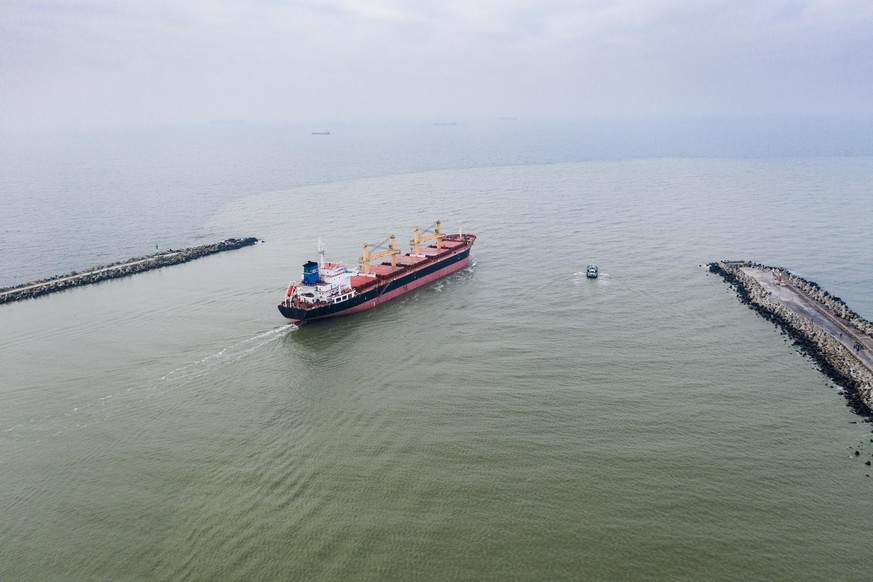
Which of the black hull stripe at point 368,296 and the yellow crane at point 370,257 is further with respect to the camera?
the yellow crane at point 370,257

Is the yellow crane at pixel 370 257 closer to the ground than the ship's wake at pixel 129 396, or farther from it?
farther from it

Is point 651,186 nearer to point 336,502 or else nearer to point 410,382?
point 410,382

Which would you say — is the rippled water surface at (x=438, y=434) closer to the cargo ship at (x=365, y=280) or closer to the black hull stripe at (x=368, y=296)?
the black hull stripe at (x=368, y=296)

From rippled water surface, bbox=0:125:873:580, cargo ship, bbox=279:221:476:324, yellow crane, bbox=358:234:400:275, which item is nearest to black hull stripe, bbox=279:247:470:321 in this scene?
cargo ship, bbox=279:221:476:324

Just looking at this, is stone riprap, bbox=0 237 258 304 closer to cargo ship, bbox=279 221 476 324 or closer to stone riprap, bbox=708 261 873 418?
cargo ship, bbox=279 221 476 324

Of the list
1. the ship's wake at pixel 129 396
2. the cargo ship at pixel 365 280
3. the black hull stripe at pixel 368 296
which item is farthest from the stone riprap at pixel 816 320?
the ship's wake at pixel 129 396

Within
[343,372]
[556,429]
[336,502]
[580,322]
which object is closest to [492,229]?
[580,322]
